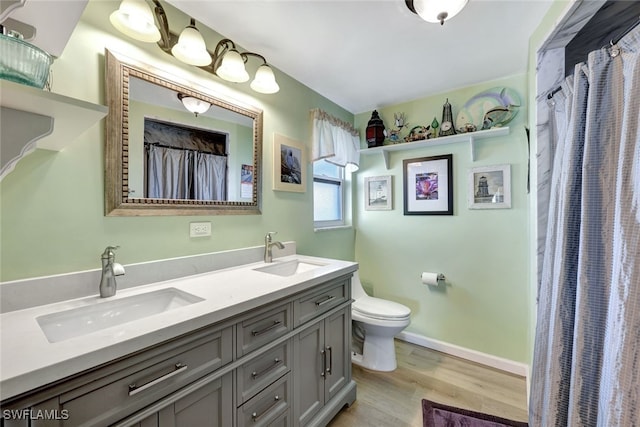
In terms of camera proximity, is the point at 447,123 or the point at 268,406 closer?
the point at 268,406

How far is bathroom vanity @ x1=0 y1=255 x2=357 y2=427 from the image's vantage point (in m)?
0.63

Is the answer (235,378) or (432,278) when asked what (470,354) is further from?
(235,378)

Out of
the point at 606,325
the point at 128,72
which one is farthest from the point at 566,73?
the point at 128,72

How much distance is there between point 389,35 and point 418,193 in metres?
1.35

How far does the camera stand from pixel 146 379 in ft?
2.52

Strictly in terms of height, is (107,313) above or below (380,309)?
above

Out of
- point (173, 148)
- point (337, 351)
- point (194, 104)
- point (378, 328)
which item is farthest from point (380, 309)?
point (194, 104)

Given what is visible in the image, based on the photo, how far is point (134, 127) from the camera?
3.99 ft

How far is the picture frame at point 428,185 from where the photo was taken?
2311mm

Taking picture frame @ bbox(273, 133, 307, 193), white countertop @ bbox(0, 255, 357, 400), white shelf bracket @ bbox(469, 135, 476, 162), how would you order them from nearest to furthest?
white countertop @ bbox(0, 255, 357, 400) < picture frame @ bbox(273, 133, 307, 193) < white shelf bracket @ bbox(469, 135, 476, 162)

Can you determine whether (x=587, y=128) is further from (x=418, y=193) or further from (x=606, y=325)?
(x=418, y=193)

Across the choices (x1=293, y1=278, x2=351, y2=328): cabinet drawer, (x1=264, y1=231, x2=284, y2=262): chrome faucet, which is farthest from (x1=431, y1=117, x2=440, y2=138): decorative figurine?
(x1=264, y1=231, x2=284, y2=262): chrome faucet

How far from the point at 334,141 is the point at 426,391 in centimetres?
206

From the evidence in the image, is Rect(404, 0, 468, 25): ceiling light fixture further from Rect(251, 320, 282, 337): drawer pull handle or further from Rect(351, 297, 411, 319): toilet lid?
Rect(351, 297, 411, 319): toilet lid
